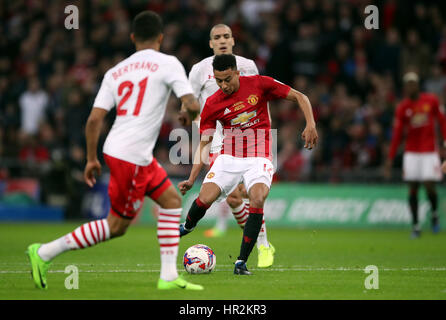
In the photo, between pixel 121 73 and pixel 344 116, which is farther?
pixel 344 116

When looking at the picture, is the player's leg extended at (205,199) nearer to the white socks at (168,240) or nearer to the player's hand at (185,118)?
the white socks at (168,240)

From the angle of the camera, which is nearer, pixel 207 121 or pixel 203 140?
pixel 207 121

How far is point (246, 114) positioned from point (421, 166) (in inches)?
291

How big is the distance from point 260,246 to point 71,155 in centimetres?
1105

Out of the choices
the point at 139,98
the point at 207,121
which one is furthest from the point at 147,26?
the point at 207,121

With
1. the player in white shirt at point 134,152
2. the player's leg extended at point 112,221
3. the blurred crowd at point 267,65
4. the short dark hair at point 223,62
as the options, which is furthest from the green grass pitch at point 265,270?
the blurred crowd at point 267,65

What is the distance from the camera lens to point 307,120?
8469 mm

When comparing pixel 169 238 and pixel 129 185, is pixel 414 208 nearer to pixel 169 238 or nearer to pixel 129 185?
pixel 169 238

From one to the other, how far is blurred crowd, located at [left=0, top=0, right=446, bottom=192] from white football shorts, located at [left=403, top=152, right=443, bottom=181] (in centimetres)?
285

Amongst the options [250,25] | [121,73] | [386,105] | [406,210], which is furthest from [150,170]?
[250,25]

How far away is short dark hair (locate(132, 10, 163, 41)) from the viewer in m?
6.95

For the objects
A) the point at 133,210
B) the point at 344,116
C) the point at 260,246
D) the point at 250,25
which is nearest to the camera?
the point at 133,210
